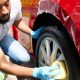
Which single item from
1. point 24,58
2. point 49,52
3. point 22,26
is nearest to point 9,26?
point 22,26

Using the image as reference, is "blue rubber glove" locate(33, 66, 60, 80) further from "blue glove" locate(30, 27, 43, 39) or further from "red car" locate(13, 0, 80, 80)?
"blue glove" locate(30, 27, 43, 39)

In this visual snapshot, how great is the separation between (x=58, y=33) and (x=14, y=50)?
0.62 meters

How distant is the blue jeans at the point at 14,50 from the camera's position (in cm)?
341

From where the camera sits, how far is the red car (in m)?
2.70

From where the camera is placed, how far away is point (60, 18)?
2881 mm

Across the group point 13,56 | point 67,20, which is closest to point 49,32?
point 67,20

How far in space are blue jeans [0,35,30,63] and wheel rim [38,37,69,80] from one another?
17cm

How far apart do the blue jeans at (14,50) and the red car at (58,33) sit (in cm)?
13

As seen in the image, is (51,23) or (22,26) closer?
(51,23)

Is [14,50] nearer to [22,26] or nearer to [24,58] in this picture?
[24,58]

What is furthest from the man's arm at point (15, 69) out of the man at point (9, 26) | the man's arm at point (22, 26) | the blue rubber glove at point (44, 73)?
the man's arm at point (22, 26)

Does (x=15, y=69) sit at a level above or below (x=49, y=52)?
below

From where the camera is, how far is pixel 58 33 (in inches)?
116

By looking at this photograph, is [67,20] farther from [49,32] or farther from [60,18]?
[49,32]
